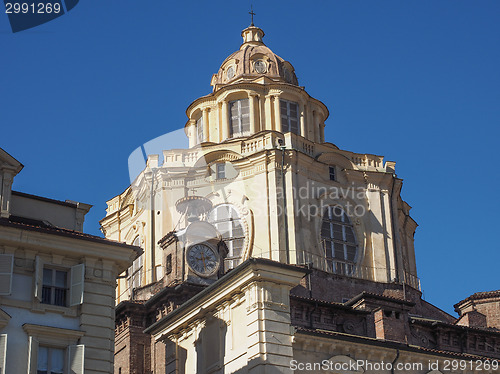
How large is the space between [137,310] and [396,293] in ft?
49.6

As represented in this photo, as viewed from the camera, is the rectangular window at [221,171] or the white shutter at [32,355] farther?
the rectangular window at [221,171]

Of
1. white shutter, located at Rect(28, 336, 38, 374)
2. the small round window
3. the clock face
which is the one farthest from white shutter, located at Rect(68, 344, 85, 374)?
the small round window

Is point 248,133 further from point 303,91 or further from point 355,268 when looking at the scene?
point 355,268

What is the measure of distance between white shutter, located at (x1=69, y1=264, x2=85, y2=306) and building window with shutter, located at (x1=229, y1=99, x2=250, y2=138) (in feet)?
95.9

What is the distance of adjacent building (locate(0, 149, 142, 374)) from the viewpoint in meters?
30.1

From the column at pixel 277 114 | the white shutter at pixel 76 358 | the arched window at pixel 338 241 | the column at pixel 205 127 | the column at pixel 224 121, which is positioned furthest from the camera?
the column at pixel 205 127

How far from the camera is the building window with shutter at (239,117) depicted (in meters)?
60.3

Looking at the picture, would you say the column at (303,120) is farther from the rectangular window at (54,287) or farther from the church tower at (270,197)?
the rectangular window at (54,287)

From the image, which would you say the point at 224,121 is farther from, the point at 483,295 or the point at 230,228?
the point at 483,295

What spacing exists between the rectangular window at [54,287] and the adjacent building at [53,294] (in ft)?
0.10

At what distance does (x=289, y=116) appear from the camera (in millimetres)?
60875

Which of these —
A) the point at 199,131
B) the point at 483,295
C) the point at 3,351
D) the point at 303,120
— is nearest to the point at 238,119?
the point at 199,131

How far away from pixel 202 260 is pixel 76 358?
18.2m

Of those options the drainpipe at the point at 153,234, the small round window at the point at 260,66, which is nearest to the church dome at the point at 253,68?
the small round window at the point at 260,66
